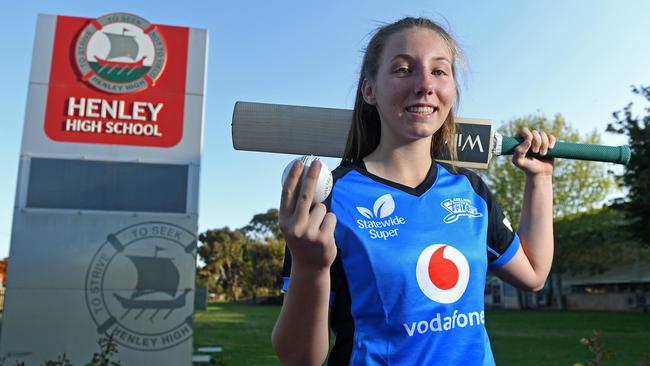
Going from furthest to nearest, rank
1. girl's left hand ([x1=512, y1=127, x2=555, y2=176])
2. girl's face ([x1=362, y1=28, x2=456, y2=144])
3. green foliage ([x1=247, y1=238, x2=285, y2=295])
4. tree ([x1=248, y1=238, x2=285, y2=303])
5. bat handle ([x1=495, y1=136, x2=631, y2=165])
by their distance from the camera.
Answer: green foliage ([x1=247, y1=238, x2=285, y2=295]) → tree ([x1=248, y1=238, x2=285, y2=303]) → bat handle ([x1=495, y1=136, x2=631, y2=165]) → girl's left hand ([x1=512, y1=127, x2=555, y2=176]) → girl's face ([x1=362, y1=28, x2=456, y2=144])

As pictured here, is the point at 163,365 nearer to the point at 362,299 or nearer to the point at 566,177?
the point at 362,299

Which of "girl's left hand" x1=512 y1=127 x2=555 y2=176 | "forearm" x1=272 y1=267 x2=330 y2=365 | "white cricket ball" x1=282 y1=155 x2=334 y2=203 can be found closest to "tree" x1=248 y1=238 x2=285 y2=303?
"girl's left hand" x1=512 y1=127 x2=555 y2=176

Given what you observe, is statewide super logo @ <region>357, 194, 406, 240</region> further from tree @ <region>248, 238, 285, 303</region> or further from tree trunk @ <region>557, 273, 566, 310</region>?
tree @ <region>248, 238, 285, 303</region>

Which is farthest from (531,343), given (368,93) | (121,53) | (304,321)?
(304,321)

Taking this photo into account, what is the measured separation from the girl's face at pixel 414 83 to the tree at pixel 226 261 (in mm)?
51861

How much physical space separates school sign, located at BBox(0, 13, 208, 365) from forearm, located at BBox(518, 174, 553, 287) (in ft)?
23.6

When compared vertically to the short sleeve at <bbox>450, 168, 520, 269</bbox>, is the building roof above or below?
above

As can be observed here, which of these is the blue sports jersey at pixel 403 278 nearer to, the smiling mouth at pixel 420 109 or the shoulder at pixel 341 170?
the shoulder at pixel 341 170

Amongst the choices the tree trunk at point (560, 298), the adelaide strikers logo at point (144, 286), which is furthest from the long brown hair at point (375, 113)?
the tree trunk at point (560, 298)

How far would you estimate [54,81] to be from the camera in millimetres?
8703

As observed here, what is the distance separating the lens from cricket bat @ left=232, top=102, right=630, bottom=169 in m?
2.03

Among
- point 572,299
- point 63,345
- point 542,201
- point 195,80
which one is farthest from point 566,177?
point 542,201

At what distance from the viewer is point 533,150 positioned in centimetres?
204

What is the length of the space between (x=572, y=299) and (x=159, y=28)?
40.5 metres
